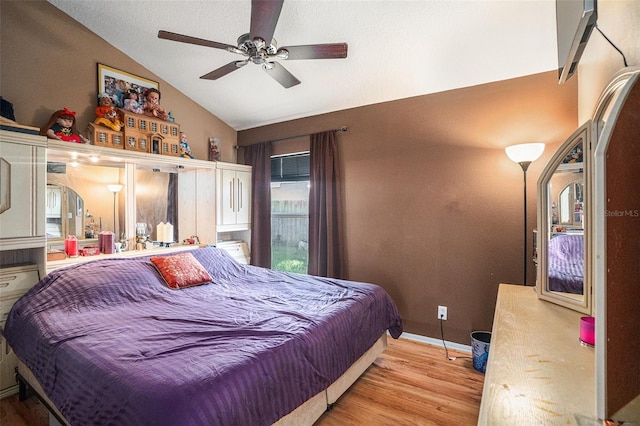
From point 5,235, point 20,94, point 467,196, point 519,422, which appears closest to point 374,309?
point 467,196

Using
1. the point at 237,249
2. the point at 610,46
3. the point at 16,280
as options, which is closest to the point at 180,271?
the point at 16,280

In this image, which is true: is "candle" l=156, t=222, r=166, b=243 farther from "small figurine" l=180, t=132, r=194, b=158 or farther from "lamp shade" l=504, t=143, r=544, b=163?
"lamp shade" l=504, t=143, r=544, b=163

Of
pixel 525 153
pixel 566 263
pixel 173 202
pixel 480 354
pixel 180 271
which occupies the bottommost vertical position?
pixel 480 354

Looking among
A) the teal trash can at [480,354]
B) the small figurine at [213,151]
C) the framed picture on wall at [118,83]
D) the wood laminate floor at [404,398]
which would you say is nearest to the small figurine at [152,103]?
the framed picture on wall at [118,83]

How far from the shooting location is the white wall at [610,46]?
3.44 feet

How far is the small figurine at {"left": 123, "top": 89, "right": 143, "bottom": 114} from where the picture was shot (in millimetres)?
3102

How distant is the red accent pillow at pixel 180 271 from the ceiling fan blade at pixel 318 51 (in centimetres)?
202

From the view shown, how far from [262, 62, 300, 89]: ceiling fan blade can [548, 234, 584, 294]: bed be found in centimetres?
212

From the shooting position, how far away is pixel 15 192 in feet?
7.11

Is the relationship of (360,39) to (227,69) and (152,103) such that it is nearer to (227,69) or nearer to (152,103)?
(227,69)

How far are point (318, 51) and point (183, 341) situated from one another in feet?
6.43

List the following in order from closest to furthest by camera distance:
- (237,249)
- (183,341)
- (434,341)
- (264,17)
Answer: (183,341), (264,17), (434,341), (237,249)

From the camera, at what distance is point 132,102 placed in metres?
3.12

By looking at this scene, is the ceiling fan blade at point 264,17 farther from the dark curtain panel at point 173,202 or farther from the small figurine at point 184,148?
the dark curtain panel at point 173,202
